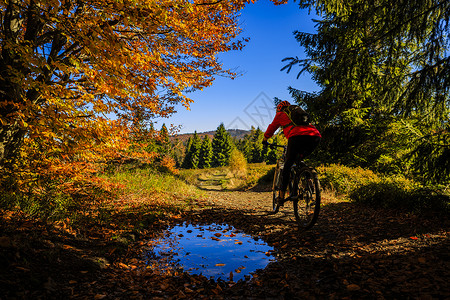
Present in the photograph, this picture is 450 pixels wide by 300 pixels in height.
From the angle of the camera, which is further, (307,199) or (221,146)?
(221,146)

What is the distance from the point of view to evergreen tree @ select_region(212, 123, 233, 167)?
184 ft

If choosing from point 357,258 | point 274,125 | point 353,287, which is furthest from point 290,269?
point 274,125

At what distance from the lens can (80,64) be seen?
3.62m

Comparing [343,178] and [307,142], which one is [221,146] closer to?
[343,178]

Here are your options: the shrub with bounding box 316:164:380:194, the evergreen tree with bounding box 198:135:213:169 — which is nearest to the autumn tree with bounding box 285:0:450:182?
the shrub with bounding box 316:164:380:194

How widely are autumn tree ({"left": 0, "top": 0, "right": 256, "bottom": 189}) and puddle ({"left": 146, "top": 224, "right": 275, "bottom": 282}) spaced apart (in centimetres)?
223

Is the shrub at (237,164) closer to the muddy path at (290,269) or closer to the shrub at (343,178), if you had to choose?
the shrub at (343,178)

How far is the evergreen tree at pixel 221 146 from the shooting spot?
56156 mm

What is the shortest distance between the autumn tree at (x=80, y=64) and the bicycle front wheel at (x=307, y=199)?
9.61 ft

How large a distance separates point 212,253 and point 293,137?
99.0 inches

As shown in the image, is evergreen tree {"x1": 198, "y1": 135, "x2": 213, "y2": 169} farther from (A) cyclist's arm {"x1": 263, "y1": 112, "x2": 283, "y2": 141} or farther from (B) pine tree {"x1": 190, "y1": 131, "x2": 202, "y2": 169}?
(A) cyclist's arm {"x1": 263, "y1": 112, "x2": 283, "y2": 141}

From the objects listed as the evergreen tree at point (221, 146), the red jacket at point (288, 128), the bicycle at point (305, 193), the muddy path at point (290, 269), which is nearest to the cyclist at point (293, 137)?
the red jacket at point (288, 128)

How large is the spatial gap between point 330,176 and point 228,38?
6614mm

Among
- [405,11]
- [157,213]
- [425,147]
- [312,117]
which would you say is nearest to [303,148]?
[425,147]
